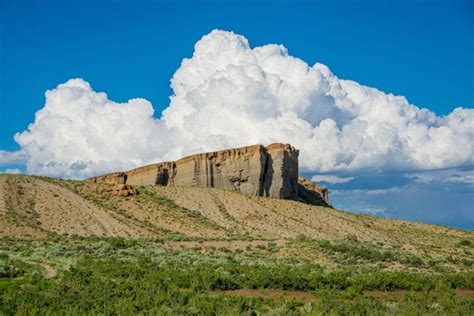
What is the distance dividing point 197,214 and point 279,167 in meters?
19.6

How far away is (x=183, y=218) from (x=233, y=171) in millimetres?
18203

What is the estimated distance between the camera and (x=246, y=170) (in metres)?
80.6

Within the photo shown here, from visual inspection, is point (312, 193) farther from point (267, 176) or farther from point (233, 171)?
point (233, 171)

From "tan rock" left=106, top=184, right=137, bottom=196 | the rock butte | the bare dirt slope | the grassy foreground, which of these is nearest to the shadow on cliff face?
the rock butte

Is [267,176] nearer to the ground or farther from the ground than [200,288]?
farther from the ground

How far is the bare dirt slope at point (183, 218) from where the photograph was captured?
55125mm

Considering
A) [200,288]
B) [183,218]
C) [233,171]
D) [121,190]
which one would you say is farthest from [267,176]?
[200,288]

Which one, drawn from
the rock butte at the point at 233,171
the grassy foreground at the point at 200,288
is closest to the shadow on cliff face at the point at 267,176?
the rock butte at the point at 233,171

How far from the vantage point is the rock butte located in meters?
80.3

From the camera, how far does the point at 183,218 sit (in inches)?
2530

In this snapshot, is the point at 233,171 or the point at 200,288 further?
the point at 233,171

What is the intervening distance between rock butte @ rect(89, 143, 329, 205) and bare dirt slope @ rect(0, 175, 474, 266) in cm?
476

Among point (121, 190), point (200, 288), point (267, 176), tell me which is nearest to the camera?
point (200, 288)

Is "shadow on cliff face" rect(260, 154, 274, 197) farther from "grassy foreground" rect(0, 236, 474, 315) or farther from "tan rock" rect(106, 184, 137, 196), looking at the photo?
"grassy foreground" rect(0, 236, 474, 315)
